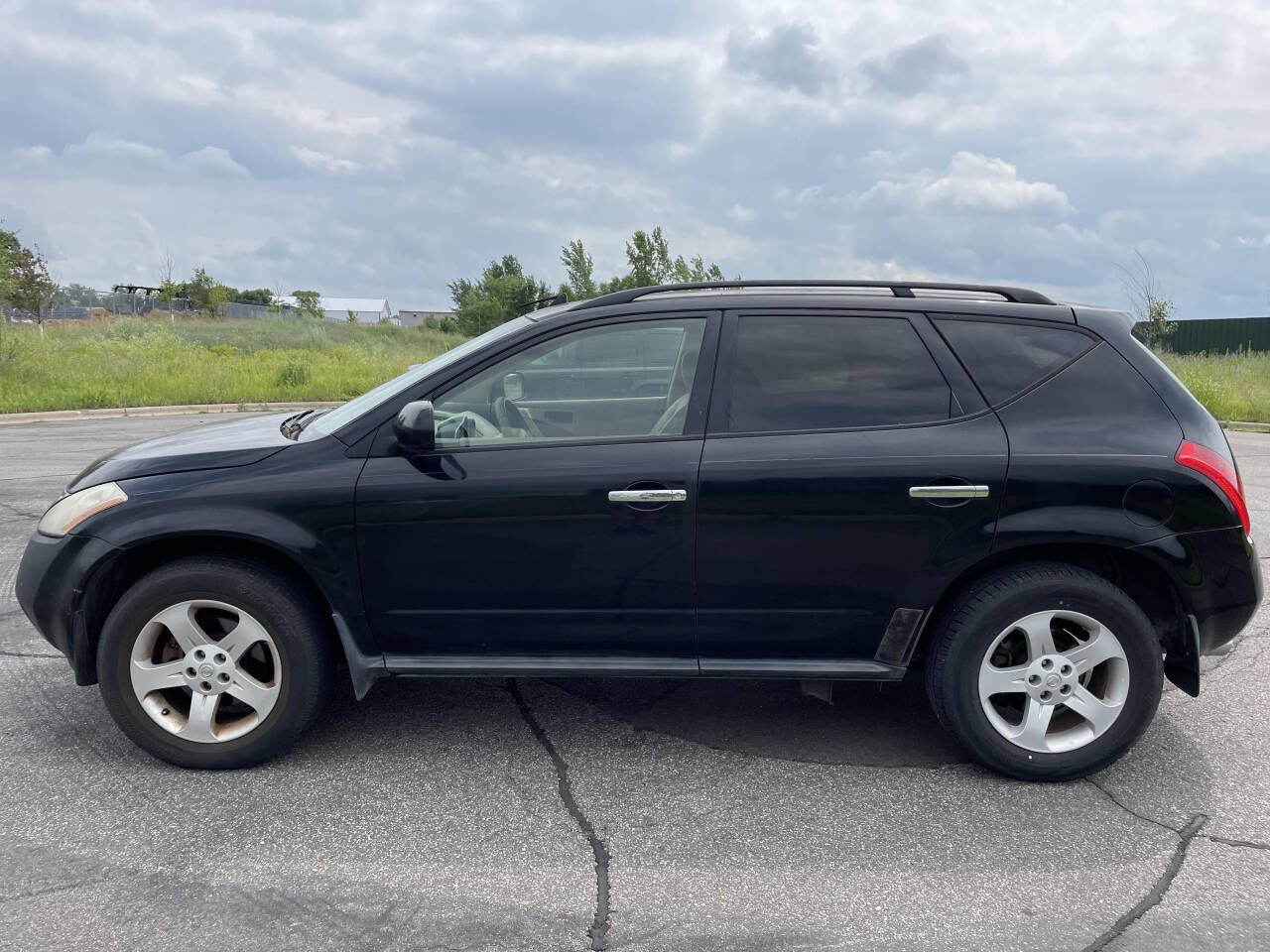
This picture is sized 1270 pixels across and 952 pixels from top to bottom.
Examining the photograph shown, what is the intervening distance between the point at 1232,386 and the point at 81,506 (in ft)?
82.2

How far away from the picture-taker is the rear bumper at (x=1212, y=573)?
3.49 metres

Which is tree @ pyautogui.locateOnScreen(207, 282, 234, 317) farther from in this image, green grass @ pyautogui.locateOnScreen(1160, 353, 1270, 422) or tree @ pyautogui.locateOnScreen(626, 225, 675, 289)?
green grass @ pyautogui.locateOnScreen(1160, 353, 1270, 422)

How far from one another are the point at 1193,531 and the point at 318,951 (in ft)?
10.2

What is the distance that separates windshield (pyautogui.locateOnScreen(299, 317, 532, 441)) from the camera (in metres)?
3.73

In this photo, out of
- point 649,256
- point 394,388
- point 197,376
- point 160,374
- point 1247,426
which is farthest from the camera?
point 649,256

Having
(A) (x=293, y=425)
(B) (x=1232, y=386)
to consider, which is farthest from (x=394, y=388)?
(B) (x=1232, y=386)

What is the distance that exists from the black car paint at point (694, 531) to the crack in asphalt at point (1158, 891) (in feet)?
2.27

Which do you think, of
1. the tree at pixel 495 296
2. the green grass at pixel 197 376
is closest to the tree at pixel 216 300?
the tree at pixel 495 296

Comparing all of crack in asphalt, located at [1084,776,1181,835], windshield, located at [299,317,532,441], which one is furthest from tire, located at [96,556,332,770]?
crack in asphalt, located at [1084,776,1181,835]

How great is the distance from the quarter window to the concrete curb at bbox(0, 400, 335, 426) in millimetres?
13691

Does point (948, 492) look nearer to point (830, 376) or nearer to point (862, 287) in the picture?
point (830, 376)

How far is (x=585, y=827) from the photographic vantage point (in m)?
3.23

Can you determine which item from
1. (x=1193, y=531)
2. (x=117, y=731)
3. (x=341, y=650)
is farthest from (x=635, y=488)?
(x=117, y=731)

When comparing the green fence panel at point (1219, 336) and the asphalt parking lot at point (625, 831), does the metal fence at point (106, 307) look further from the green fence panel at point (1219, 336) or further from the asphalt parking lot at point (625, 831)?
the asphalt parking lot at point (625, 831)
